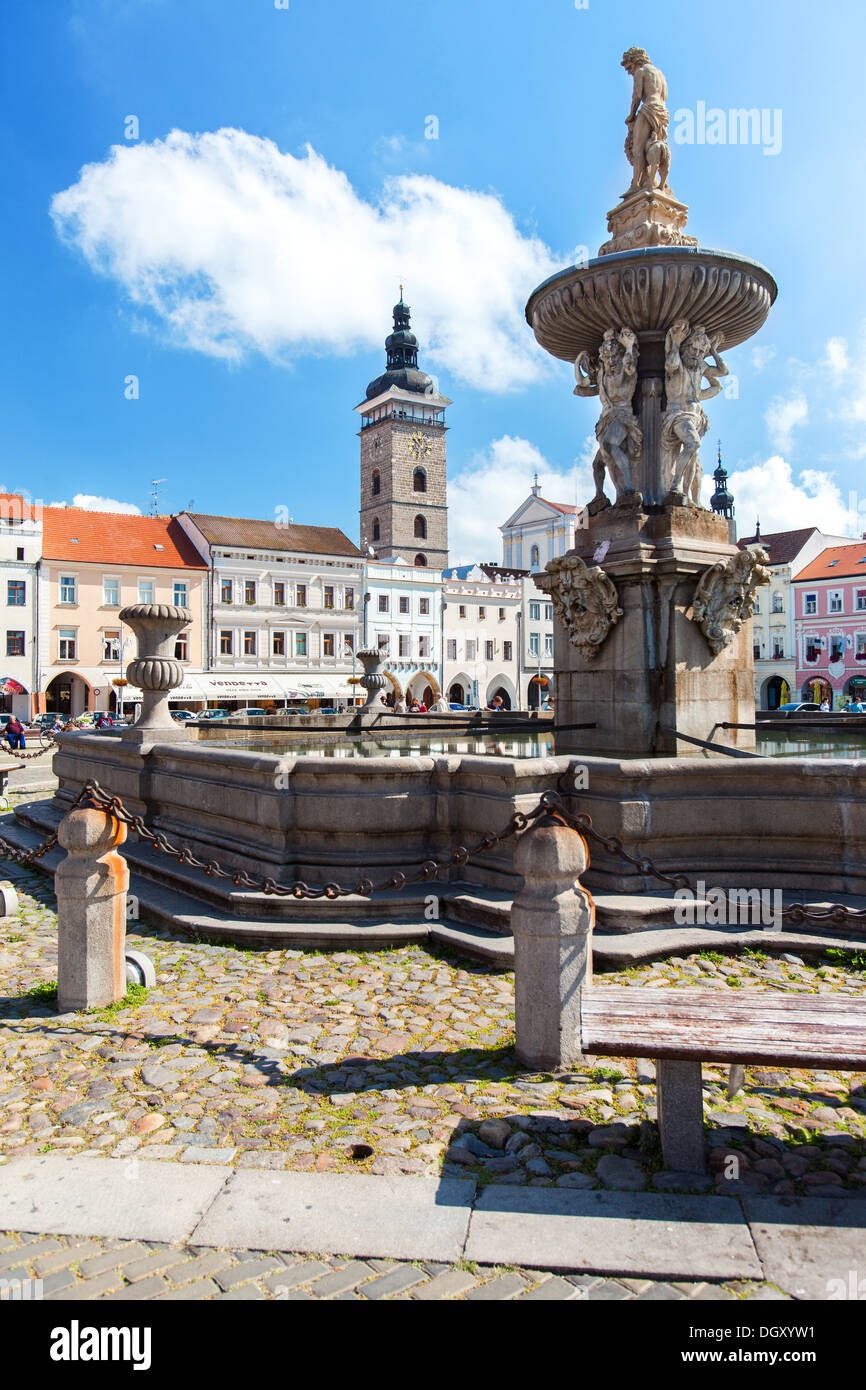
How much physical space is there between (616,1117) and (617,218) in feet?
30.2

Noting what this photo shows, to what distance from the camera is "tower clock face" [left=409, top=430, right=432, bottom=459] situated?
253ft

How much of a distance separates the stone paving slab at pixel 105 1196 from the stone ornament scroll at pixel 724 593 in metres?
6.64

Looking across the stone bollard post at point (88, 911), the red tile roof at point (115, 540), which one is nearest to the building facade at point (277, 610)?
the red tile roof at point (115, 540)

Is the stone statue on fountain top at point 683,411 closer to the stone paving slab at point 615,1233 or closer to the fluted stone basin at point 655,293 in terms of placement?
the fluted stone basin at point 655,293

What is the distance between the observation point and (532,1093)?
3.85 metres

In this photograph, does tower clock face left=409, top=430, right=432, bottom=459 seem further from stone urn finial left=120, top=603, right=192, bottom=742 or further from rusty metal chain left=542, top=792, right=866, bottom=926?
rusty metal chain left=542, top=792, right=866, bottom=926

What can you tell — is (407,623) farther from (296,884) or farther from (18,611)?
(296,884)

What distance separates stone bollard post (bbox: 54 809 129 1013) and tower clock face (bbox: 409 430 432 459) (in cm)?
7501

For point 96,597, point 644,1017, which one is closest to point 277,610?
point 96,597

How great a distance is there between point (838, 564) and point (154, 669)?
54.5 meters

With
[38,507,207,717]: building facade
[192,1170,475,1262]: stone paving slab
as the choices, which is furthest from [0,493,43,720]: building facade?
[192,1170,475,1262]: stone paving slab

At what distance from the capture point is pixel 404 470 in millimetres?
75812

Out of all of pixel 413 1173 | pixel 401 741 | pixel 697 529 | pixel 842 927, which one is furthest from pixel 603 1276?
pixel 401 741
